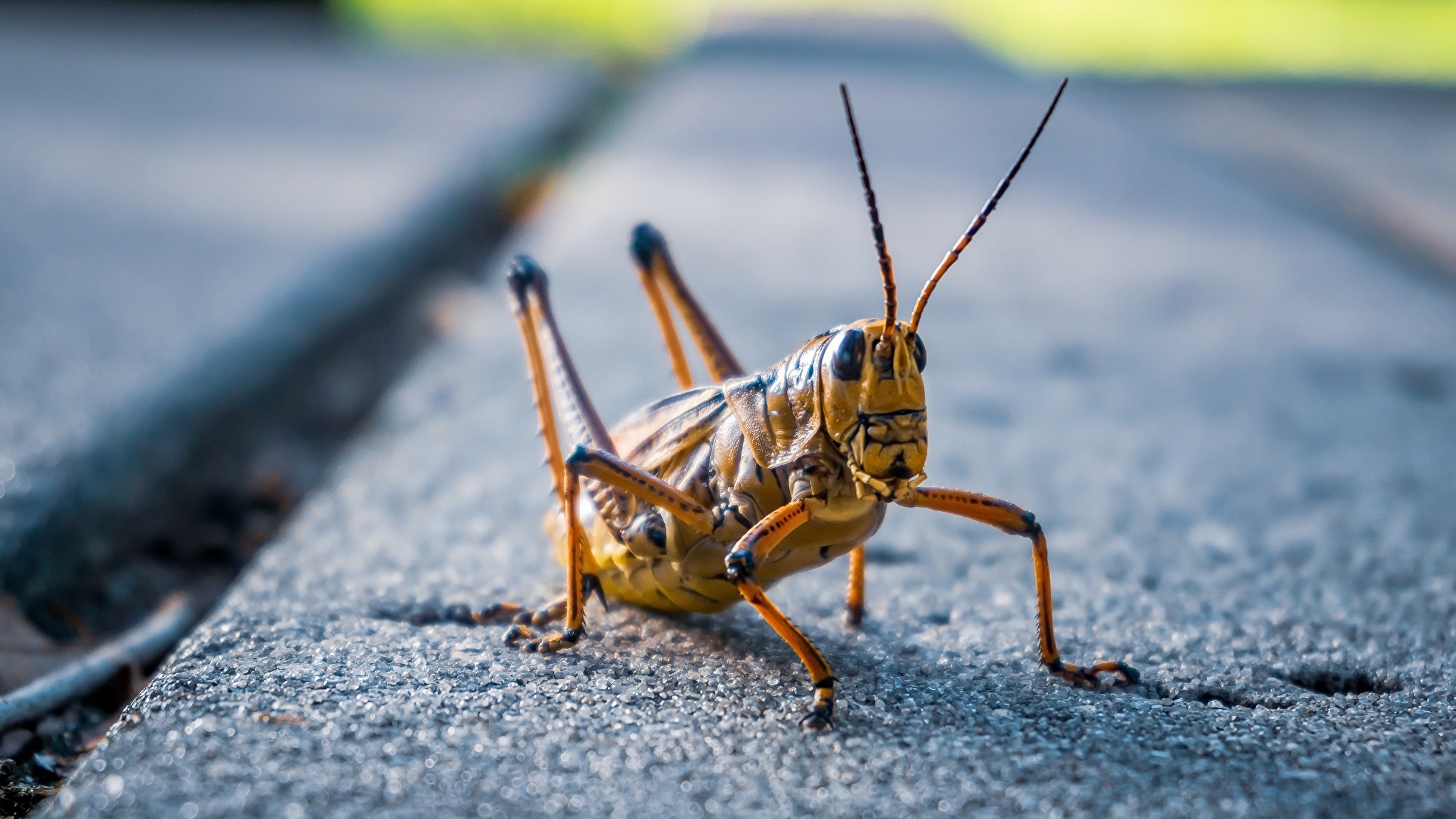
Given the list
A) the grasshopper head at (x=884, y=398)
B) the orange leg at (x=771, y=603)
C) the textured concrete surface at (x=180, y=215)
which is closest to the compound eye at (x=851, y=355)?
the grasshopper head at (x=884, y=398)

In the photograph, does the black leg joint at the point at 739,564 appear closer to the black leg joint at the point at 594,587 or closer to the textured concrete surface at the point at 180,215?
the black leg joint at the point at 594,587

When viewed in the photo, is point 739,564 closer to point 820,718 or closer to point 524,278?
point 820,718

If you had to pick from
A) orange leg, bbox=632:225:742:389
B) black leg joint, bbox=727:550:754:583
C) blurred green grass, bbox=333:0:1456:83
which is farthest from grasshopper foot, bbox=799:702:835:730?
blurred green grass, bbox=333:0:1456:83

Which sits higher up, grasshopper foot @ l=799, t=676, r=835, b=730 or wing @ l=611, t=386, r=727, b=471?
wing @ l=611, t=386, r=727, b=471

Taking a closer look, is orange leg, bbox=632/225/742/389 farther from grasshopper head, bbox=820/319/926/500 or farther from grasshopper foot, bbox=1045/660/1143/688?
grasshopper foot, bbox=1045/660/1143/688

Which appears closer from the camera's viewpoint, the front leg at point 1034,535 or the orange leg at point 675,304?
the front leg at point 1034,535
